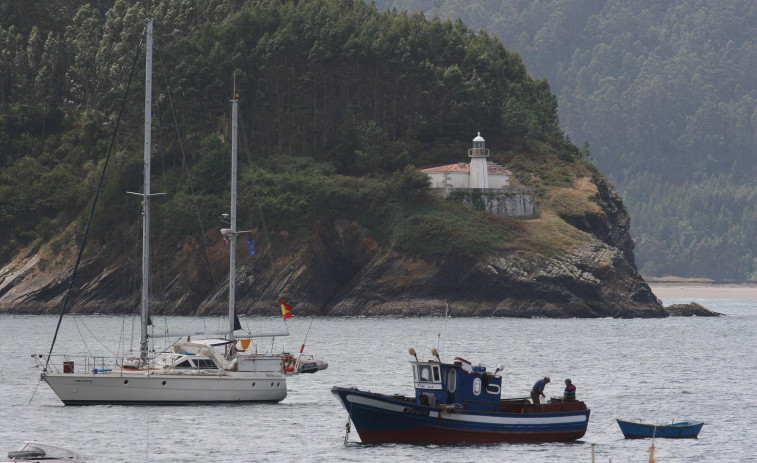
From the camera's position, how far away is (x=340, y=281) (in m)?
151

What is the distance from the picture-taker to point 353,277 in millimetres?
150625

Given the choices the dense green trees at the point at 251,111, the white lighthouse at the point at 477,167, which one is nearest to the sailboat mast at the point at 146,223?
the dense green trees at the point at 251,111

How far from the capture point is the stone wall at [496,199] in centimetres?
15838

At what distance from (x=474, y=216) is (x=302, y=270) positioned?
21967 millimetres

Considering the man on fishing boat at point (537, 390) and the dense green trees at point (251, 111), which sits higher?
the dense green trees at point (251, 111)

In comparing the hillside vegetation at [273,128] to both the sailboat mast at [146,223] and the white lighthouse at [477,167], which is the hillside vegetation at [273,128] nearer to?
the white lighthouse at [477,167]

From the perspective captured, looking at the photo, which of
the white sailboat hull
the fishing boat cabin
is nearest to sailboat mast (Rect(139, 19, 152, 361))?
the white sailboat hull

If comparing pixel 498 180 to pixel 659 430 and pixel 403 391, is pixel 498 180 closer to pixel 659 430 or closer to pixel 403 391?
pixel 403 391

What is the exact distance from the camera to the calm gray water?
53781 millimetres

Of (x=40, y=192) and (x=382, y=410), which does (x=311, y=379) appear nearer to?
(x=382, y=410)

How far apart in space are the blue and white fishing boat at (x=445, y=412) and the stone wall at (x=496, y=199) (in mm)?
104386

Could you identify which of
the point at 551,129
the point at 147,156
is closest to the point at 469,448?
the point at 147,156

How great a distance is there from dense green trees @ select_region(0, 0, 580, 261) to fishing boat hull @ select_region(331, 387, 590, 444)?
96.7 m

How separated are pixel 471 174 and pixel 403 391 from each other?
88.4m
